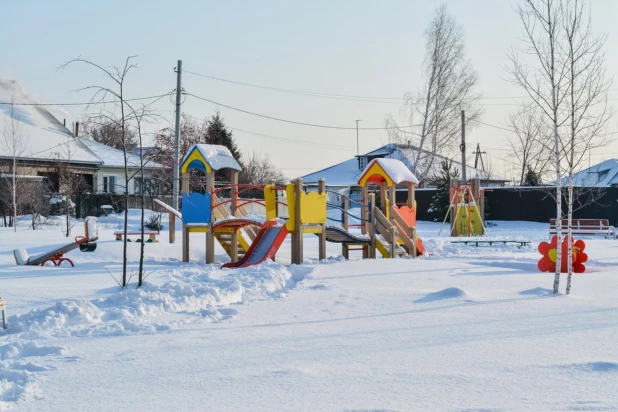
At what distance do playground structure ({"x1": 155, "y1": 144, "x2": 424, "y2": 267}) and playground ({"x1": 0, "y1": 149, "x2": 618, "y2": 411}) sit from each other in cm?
130

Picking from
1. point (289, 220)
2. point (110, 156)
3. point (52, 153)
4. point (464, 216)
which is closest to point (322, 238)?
point (289, 220)

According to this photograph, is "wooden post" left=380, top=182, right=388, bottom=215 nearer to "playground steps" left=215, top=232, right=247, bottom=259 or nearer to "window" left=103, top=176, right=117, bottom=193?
"playground steps" left=215, top=232, right=247, bottom=259

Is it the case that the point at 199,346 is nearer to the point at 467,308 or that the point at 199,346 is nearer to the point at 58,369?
the point at 58,369

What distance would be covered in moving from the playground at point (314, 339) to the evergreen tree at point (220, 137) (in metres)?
33.3

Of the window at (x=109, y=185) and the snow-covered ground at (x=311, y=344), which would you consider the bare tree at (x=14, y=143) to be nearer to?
the window at (x=109, y=185)

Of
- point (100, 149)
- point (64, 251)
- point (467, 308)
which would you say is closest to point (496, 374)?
point (467, 308)

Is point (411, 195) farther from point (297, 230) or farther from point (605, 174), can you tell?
point (605, 174)

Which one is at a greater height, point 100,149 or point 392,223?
point 100,149

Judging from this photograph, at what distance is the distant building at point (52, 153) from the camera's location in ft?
122

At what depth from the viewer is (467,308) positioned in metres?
8.09

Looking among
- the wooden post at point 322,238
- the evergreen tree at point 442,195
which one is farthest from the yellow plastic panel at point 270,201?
the evergreen tree at point 442,195

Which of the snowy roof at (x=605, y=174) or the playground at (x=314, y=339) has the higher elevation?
the snowy roof at (x=605, y=174)

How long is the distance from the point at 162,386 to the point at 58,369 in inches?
37.9

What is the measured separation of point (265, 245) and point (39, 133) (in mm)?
30151
